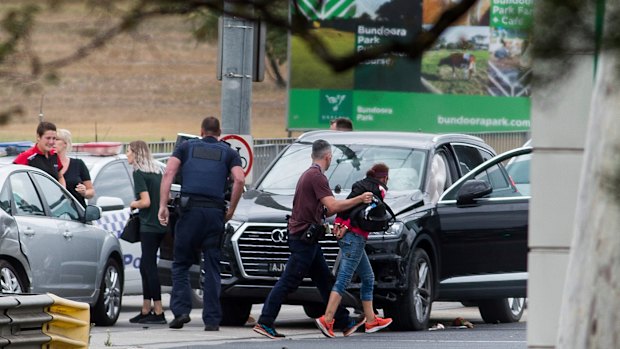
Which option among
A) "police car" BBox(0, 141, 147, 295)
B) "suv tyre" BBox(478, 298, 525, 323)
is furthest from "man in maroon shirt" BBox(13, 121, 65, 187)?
"suv tyre" BBox(478, 298, 525, 323)

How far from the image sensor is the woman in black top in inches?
583

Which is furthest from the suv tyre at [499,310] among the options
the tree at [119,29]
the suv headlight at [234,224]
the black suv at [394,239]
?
the tree at [119,29]

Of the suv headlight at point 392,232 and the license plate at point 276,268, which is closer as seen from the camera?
the suv headlight at point 392,232

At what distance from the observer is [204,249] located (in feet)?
43.2

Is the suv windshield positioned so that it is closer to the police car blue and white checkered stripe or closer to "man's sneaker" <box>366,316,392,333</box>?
"man's sneaker" <box>366,316,392,333</box>

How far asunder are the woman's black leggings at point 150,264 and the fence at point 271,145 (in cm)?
985

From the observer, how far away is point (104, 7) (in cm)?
367

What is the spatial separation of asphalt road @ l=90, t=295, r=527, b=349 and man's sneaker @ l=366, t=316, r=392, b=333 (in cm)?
5

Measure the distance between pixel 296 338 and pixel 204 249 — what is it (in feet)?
3.49

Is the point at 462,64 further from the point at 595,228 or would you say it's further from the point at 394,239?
the point at 595,228

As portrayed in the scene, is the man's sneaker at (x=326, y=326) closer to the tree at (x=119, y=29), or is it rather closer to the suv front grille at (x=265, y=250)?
the suv front grille at (x=265, y=250)

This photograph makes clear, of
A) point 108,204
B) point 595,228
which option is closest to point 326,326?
point 108,204

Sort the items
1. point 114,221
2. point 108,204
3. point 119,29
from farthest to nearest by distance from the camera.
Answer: point 114,221 < point 108,204 < point 119,29

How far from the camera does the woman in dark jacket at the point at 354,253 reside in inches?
510
